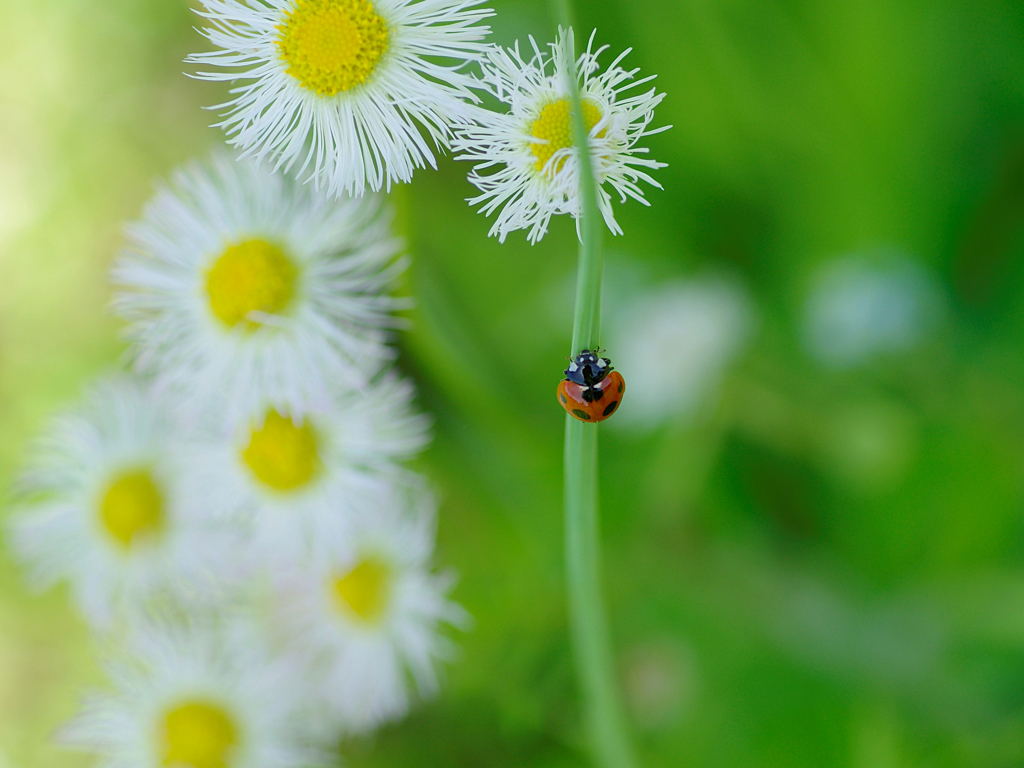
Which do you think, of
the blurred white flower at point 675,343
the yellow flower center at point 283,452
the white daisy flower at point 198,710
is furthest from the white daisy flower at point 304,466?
the blurred white flower at point 675,343

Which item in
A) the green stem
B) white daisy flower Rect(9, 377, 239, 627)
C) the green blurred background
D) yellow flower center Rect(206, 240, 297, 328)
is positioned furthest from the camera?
the green blurred background

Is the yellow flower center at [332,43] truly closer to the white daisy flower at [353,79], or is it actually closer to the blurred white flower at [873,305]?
the white daisy flower at [353,79]

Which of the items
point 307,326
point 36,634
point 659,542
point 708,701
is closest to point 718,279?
point 659,542

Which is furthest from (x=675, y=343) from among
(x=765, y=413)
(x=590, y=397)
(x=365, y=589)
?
(x=590, y=397)

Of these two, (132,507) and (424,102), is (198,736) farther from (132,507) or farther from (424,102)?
(424,102)

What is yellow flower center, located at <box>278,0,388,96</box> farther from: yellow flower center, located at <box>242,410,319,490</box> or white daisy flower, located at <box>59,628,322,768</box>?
white daisy flower, located at <box>59,628,322,768</box>

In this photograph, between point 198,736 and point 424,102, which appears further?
point 198,736

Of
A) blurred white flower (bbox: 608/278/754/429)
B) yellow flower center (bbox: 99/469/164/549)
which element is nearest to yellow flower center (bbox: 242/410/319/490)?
yellow flower center (bbox: 99/469/164/549)
